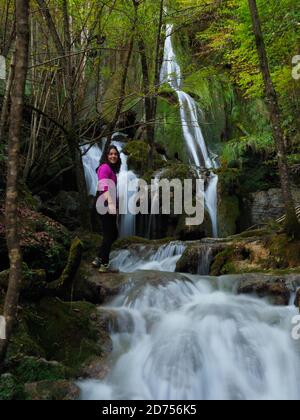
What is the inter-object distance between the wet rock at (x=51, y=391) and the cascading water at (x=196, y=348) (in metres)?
0.25

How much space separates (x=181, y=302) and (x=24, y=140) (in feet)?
22.6

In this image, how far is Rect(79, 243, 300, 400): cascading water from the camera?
3.87 metres

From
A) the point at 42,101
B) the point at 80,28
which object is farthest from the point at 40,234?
the point at 80,28

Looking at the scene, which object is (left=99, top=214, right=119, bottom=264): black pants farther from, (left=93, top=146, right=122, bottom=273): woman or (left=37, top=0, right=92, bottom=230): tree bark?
(left=37, top=0, right=92, bottom=230): tree bark

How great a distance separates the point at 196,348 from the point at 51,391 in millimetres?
1673

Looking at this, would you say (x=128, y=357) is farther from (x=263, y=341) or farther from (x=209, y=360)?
(x=263, y=341)

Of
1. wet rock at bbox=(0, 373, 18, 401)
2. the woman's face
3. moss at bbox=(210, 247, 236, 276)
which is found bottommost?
wet rock at bbox=(0, 373, 18, 401)

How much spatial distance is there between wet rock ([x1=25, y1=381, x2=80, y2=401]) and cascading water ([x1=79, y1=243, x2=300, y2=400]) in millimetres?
248

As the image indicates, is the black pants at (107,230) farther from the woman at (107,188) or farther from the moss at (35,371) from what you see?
the moss at (35,371)

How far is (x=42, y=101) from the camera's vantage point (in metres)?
9.44

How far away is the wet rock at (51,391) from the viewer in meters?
3.20

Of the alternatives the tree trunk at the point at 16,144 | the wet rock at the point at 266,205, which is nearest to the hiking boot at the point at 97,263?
the tree trunk at the point at 16,144

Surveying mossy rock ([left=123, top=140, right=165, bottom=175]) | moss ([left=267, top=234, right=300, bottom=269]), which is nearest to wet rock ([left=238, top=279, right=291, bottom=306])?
moss ([left=267, top=234, right=300, bottom=269])

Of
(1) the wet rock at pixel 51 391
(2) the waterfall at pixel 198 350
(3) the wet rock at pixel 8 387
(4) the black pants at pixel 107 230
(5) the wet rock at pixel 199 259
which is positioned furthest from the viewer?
(5) the wet rock at pixel 199 259
